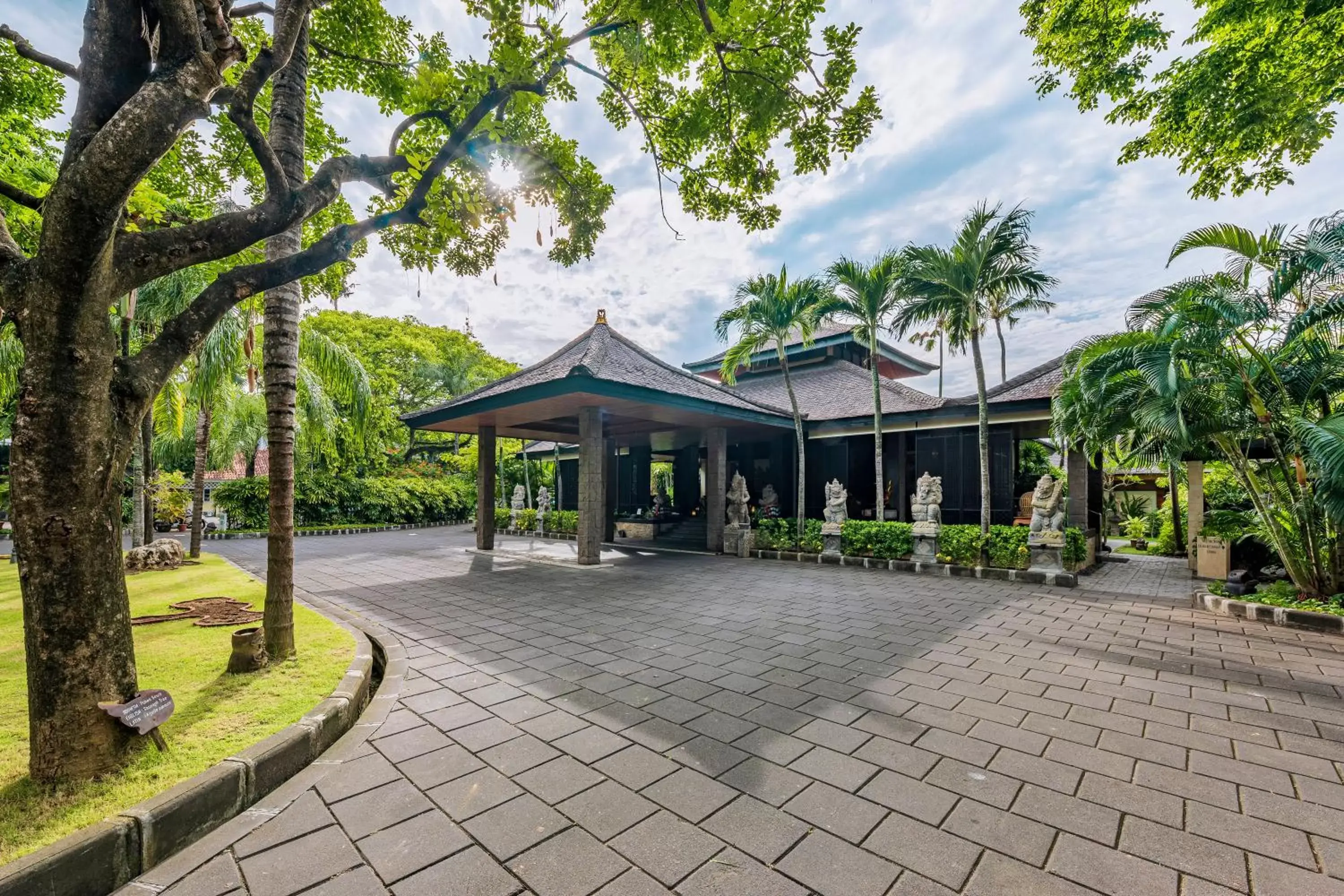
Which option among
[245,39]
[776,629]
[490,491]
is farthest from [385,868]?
[490,491]

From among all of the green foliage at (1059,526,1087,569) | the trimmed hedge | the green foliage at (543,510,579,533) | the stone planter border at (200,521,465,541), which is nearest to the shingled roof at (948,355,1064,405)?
the green foliage at (1059,526,1087,569)

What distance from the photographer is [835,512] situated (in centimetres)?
1080

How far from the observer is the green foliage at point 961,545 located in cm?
929

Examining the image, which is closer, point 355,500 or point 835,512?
point 835,512

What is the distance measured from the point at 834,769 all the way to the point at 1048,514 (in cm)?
805

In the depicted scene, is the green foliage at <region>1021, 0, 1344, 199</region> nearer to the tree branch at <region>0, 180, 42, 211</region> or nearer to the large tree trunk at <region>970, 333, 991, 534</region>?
the large tree trunk at <region>970, 333, 991, 534</region>

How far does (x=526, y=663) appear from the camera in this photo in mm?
4539

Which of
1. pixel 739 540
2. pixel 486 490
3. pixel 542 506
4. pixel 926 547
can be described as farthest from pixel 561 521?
pixel 926 547

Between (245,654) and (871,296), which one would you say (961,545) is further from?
(245,654)

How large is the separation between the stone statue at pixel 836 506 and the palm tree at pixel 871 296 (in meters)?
0.68

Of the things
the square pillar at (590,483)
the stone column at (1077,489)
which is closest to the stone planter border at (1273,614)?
the stone column at (1077,489)

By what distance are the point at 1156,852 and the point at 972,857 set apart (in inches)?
30.1

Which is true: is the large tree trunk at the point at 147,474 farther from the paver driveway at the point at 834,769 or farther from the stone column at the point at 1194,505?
the stone column at the point at 1194,505

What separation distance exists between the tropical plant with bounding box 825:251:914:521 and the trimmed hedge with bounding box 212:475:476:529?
15677 mm
